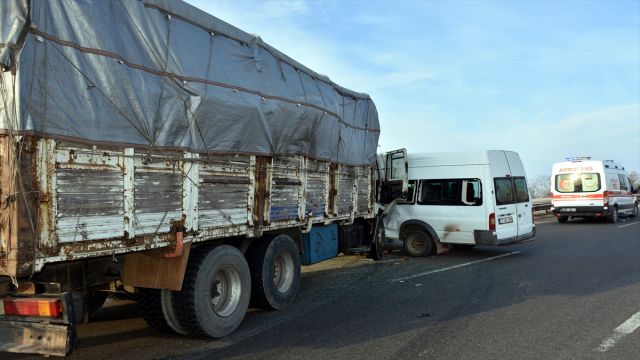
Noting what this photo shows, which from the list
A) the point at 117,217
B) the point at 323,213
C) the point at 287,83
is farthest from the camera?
the point at 323,213

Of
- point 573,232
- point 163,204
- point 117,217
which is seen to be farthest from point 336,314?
point 573,232

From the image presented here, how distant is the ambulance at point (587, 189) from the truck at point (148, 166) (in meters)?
15.4

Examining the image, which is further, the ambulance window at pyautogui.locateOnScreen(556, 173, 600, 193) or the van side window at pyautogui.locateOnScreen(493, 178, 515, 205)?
the ambulance window at pyautogui.locateOnScreen(556, 173, 600, 193)

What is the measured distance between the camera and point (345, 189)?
926cm

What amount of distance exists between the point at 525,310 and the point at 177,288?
4.25 meters

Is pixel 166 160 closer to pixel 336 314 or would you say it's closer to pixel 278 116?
pixel 278 116

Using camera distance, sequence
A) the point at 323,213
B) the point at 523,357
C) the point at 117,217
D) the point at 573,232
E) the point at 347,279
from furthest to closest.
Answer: the point at 573,232 < the point at 347,279 < the point at 323,213 < the point at 523,357 < the point at 117,217

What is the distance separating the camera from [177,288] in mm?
5086

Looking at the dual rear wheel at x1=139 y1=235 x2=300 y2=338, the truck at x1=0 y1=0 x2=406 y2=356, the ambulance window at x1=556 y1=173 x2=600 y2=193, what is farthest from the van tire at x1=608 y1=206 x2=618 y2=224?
the dual rear wheel at x1=139 y1=235 x2=300 y2=338

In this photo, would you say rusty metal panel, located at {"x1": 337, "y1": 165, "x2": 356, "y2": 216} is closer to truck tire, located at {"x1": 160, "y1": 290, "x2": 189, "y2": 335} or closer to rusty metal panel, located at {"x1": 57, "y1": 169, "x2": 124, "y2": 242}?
truck tire, located at {"x1": 160, "y1": 290, "x2": 189, "y2": 335}

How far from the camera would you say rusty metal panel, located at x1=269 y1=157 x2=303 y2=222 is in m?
6.66

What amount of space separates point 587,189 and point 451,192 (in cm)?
1101

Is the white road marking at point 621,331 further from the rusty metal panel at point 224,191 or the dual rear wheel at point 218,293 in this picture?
the rusty metal panel at point 224,191

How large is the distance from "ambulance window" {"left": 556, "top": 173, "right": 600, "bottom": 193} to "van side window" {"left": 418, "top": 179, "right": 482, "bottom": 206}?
10.9m
